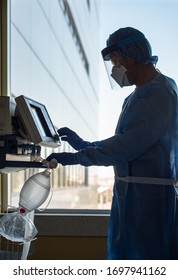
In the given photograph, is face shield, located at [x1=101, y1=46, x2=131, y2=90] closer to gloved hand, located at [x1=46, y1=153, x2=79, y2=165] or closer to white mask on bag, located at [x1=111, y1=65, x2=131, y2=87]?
white mask on bag, located at [x1=111, y1=65, x2=131, y2=87]

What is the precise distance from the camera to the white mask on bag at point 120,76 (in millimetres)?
1674

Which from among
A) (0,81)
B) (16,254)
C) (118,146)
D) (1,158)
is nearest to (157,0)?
(0,81)

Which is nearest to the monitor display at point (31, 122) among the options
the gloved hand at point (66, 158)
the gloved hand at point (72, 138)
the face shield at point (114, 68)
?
the gloved hand at point (66, 158)

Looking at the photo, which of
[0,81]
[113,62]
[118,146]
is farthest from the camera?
[0,81]

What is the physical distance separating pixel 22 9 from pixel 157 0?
97 centimetres

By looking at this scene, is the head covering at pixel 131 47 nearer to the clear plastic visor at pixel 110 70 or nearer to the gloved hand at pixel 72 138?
the clear plastic visor at pixel 110 70

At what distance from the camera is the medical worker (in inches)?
57.5

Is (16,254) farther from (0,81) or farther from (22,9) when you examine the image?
(22,9)

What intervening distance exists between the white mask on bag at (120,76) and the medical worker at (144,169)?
13cm

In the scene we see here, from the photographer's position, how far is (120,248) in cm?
153

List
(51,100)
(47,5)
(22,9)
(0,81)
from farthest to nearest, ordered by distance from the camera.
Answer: (51,100)
(47,5)
(22,9)
(0,81)

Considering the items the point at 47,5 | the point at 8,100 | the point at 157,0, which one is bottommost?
the point at 8,100

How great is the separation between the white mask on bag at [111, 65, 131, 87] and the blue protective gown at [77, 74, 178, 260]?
0.53 ft

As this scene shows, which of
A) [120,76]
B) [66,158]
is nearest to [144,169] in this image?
[66,158]
